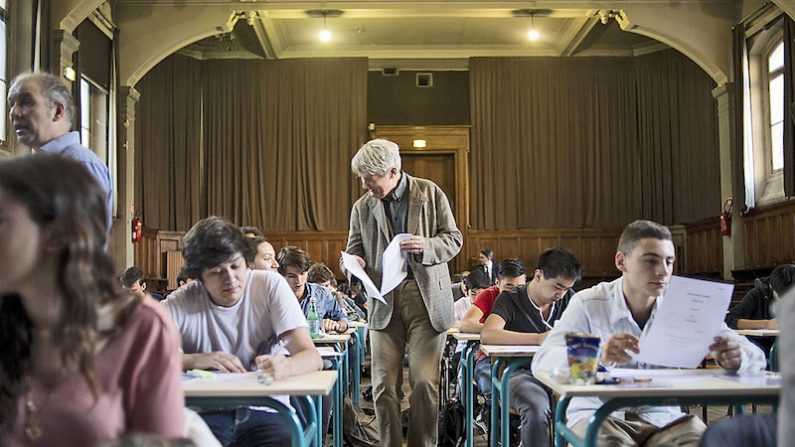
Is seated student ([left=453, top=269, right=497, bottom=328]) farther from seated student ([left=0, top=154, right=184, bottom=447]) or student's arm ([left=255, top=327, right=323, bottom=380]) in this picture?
seated student ([left=0, top=154, right=184, bottom=447])

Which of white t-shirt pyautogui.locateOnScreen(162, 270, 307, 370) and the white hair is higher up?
the white hair

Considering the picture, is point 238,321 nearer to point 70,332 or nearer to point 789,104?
point 70,332

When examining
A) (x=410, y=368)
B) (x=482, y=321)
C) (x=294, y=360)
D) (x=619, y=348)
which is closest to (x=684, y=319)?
(x=619, y=348)

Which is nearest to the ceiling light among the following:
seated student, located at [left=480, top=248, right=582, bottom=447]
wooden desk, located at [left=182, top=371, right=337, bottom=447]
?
seated student, located at [left=480, top=248, right=582, bottom=447]

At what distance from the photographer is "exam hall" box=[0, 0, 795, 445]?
38.4 feet

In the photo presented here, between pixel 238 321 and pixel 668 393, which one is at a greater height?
pixel 238 321

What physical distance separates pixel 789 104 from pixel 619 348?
30.2 feet

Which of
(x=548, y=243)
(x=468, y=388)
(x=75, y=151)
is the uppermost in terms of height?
(x=75, y=151)

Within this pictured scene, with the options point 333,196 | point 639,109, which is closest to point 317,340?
point 333,196

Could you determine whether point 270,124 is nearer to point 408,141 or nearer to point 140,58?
point 408,141

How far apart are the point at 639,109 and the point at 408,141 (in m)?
4.23

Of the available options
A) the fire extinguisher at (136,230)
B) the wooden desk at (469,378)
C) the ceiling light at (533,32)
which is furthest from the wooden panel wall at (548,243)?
the wooden desk at (469,378)

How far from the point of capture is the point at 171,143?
14.2m

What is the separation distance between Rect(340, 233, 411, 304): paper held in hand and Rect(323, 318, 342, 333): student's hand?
1.93 meters
